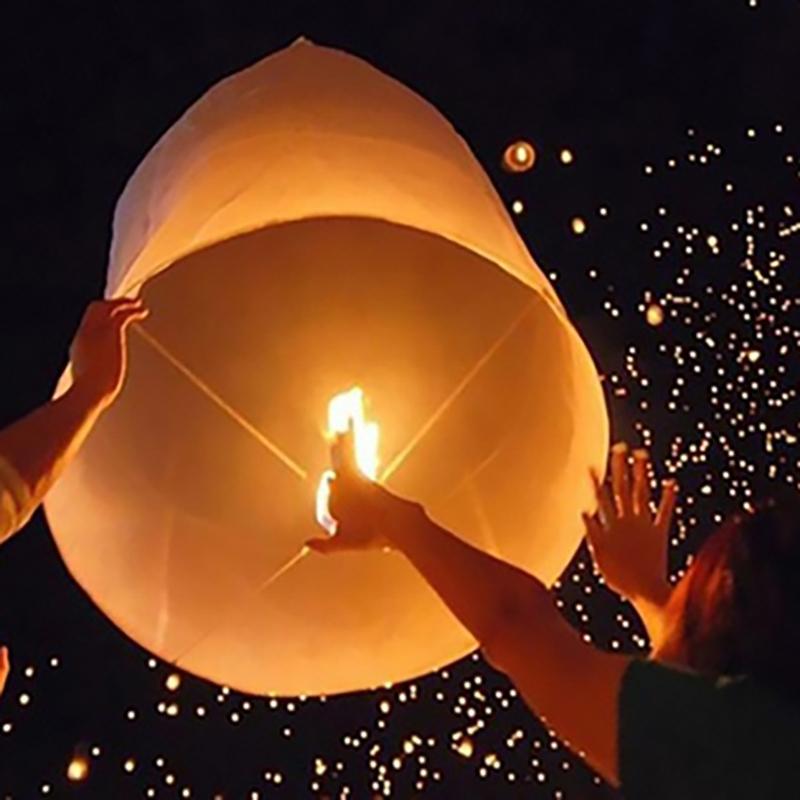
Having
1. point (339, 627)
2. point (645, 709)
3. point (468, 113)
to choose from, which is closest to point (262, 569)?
point (339, 627)

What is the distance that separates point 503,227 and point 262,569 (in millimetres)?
400

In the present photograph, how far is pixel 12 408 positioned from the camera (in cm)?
359

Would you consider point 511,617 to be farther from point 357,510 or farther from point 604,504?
point 604,504

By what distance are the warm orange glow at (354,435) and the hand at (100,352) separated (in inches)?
7.4

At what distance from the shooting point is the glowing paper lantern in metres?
1.54

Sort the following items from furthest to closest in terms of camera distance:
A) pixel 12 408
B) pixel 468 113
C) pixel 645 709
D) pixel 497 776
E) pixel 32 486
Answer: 1. pixel 497 776
2. pixel 12 408
3. pixel 468 113
4. pixel 32 486
5. pixel 645 709

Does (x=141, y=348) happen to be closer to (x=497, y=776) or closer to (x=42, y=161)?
(x=42, y=161)

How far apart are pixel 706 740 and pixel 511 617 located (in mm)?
200

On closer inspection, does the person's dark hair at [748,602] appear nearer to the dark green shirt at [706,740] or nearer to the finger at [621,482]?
the dark green shirt at [706,740]

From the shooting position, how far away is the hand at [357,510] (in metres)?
1.49

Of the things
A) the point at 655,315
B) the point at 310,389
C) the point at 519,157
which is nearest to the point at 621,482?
the point at 310,389

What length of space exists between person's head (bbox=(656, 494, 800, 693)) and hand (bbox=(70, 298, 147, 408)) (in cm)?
51

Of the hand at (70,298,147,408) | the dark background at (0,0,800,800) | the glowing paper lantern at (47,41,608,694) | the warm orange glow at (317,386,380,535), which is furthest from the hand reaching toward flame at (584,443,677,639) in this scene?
the dark background at (0,0,800,800)

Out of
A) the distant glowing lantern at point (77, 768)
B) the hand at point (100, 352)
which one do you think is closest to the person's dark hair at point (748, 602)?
the hand at point (100, 352)
